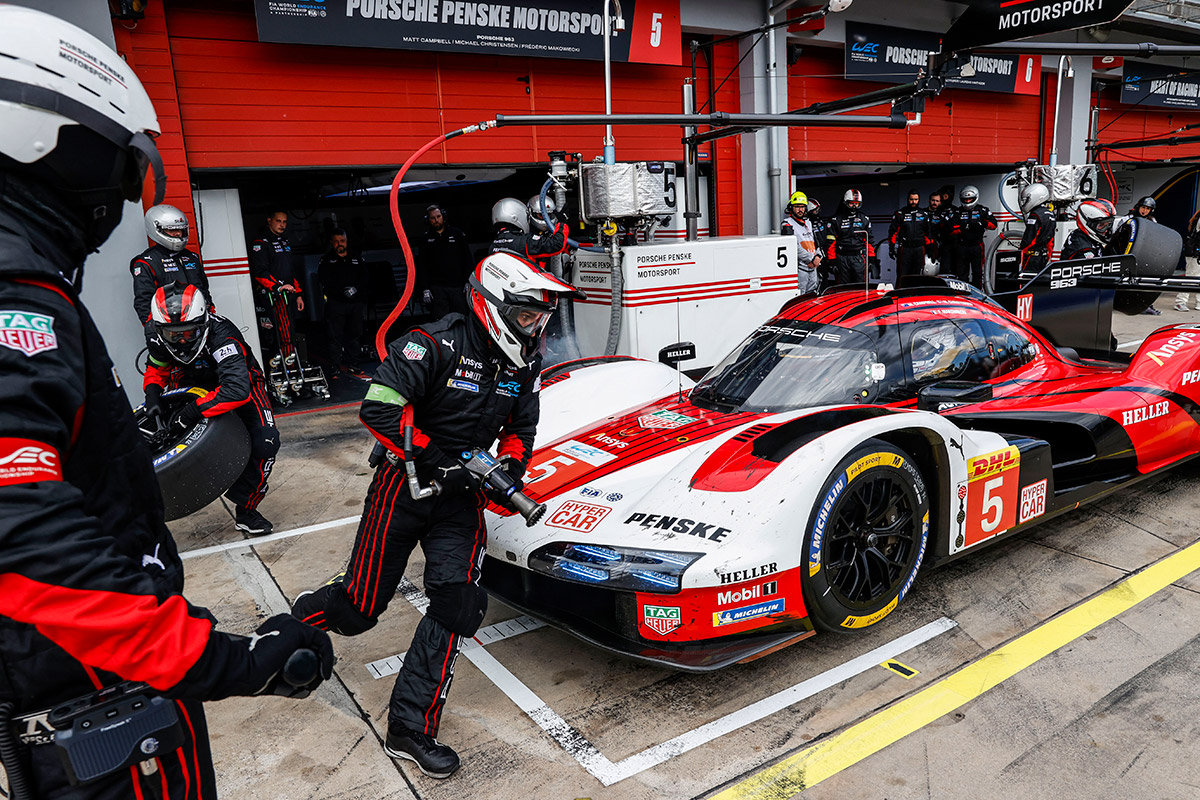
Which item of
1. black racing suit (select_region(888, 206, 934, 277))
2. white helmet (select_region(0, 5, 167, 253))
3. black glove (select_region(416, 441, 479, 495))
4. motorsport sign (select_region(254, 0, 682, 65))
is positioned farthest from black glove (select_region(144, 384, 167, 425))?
black racing suit (select_region(888, 206, 934, 277))

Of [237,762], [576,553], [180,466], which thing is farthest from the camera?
[180,466]

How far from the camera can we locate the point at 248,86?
27.2ft

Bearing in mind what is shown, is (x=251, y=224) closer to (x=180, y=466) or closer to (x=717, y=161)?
(x=717, y=161)

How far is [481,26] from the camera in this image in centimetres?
920

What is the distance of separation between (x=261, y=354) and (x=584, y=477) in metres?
6.66

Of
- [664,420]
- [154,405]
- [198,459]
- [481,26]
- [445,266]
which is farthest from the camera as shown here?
[445,266]

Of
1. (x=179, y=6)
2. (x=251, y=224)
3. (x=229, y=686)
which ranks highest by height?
(x=179, y=6)

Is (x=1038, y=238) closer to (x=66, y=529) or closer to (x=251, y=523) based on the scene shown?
(x=251, y=523)

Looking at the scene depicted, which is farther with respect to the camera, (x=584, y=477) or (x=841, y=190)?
(x=841, y=190)

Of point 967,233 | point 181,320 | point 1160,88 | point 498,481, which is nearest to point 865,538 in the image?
point 498,481

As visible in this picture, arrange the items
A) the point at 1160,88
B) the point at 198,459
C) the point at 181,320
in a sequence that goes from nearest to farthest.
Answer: the point at 198,459 → the point at 181,320 → the point at 1160,88

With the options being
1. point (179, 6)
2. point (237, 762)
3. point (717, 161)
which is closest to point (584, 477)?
point (237, 762)

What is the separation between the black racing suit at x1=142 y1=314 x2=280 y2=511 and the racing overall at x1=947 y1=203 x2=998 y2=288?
1173 cm

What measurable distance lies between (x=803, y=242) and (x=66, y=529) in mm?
10238
